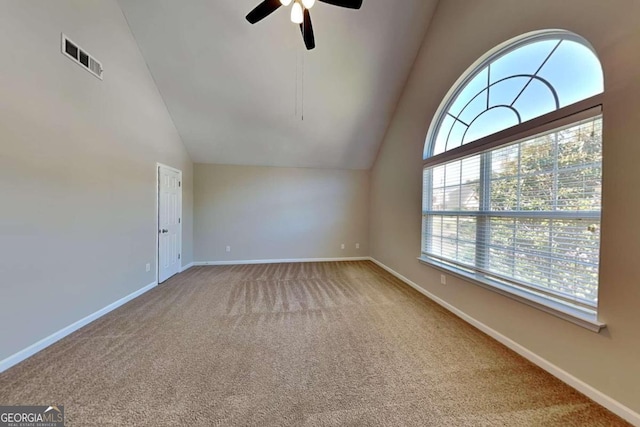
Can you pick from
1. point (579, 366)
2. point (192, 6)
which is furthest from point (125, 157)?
point (579, 366)

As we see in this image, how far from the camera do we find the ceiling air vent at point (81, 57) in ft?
7.30

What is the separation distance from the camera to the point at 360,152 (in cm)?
536

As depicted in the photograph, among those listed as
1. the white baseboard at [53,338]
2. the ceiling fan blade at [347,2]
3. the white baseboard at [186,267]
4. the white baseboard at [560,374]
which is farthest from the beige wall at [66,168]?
the white baseboard at [560,374]

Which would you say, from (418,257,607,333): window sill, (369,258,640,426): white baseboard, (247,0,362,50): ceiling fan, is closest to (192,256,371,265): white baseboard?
(369,258,640,426): white baseboard

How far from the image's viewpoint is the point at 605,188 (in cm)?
156

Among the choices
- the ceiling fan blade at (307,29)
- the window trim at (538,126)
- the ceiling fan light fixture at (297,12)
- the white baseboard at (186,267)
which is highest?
the ceiling fan blade at (307,29)

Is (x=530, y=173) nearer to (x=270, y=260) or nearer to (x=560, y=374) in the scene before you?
(x=560, y=374)

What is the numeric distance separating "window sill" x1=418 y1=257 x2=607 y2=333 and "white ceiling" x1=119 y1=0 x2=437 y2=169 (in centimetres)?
333

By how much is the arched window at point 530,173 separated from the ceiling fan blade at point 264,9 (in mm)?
2325

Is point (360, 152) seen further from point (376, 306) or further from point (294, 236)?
point (376, 306)

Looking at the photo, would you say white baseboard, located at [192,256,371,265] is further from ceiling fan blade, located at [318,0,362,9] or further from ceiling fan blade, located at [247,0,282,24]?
ceiling fan blade, located at [318,0,362,9]

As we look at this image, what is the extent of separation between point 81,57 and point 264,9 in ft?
6.54

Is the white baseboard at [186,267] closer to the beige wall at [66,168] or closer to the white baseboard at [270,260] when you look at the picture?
the white baseboard at [270,260]

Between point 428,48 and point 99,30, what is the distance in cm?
421
